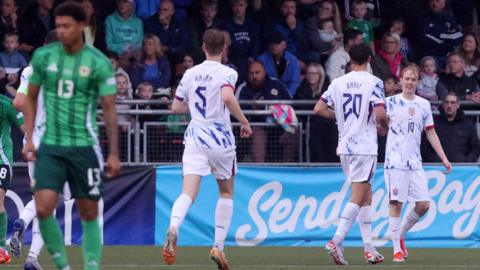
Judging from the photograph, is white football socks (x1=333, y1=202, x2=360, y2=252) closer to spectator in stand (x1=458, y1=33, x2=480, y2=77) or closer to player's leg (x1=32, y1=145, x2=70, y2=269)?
player's leg (x1=32, y1=145, x2=70, y2=269)

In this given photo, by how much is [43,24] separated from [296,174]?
4566 mm

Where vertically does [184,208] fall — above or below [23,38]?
below

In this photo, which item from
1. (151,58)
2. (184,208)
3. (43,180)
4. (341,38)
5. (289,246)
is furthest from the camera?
(341,38)

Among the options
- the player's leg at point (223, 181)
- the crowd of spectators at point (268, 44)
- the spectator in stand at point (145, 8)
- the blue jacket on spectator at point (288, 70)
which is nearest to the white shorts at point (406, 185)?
the player's leg at point (223, 181)

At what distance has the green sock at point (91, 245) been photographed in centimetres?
984

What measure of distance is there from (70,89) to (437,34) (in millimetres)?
12432

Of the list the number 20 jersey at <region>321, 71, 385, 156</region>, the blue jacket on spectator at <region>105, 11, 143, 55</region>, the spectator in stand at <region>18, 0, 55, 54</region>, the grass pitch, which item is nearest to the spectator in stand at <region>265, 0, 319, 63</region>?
the blue jacket on spectator at <region>105, 11, 143, 55</region>

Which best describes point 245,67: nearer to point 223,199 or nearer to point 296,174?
point 296,174

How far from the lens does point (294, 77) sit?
64.5ft

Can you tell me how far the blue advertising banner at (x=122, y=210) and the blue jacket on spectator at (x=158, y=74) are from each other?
1.69 meters

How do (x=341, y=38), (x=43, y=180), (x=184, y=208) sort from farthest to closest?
(x=341, y=38) < (x=184, y=208) < (x=43, y=180)

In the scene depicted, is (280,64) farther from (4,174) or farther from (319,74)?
(4,174)

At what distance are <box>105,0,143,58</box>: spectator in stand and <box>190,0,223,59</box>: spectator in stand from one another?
885 mm

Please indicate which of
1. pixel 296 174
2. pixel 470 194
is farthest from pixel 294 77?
pixel 470 194
